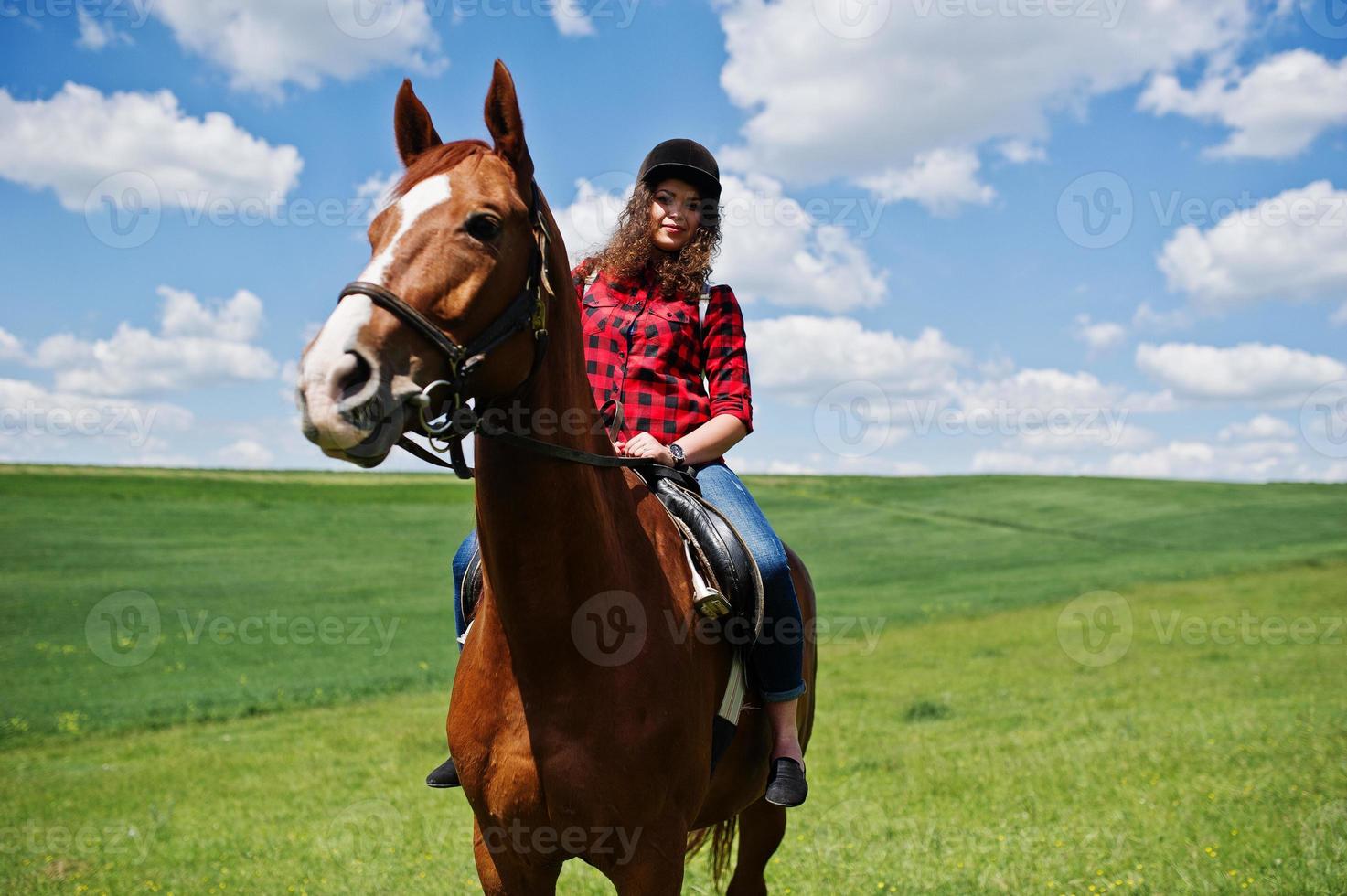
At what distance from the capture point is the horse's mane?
2793mm

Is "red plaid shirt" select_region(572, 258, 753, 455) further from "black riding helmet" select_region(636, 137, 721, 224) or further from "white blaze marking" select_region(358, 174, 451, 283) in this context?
"white blaze marking" select_region(358, 174, 451, 283)

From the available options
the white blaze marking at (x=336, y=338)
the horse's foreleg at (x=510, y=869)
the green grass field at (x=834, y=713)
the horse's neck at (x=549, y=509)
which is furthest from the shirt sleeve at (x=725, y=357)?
the green grass field at (x=834, y=713)

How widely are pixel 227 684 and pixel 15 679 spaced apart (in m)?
4.13

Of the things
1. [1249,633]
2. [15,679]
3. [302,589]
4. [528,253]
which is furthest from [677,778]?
[302,589]

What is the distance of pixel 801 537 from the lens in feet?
151

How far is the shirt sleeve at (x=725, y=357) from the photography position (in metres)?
4.25

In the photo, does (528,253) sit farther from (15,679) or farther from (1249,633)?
(1249,633)

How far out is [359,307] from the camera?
2361 mm

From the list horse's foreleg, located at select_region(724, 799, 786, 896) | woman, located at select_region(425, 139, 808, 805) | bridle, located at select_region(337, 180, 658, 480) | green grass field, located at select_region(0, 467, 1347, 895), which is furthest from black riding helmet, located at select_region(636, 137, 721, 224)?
green grass field, located at select_region(0, 467, 1347, 895)

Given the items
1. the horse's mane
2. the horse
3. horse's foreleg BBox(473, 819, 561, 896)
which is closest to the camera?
the horse

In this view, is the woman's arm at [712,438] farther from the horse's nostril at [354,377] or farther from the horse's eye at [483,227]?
the horse's nostril at [354,377]

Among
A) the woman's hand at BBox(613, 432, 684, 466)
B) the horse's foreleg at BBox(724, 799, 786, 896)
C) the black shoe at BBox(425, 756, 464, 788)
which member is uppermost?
the woman's hand at BBox(613, 432, 684, 466)

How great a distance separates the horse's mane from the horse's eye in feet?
0.81

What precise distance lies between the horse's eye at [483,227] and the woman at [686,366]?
152 centimetres
